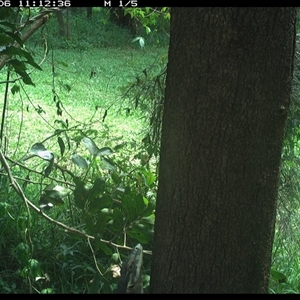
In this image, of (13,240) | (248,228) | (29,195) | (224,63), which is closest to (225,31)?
(224,63)

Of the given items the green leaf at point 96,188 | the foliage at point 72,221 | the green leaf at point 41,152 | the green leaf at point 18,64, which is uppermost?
the green leaf at point 18,64

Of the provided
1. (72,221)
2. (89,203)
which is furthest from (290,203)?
(89,203)

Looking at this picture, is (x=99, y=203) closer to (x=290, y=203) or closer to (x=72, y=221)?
(x=72, y=221)

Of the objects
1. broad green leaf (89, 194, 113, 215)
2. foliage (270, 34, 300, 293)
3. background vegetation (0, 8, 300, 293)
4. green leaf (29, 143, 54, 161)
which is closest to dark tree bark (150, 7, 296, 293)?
background vegetation (0, 8, 300, 293)

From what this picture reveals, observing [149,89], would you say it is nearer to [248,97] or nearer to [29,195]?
[29,195]

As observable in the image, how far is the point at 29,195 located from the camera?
3.63 m

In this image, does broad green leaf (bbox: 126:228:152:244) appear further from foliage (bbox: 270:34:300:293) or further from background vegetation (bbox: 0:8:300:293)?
foliage (bbox: 270:34:300:293)

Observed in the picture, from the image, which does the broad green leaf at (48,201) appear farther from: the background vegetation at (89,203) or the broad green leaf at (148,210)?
Result: the broad green leaf at (148,210)

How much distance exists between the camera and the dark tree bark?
1695 millimetres

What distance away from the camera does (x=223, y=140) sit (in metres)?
1.71

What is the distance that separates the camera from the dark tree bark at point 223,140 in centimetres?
170

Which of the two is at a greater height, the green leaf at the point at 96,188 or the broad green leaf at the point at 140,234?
the green leaf at the point at 96,188

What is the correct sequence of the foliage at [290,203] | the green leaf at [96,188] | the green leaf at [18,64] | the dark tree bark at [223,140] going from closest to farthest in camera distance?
the dark tree bark at [223,140]
the green leaf at [96,188]
the green leaf at [18,64]
the foliage at [290,203]

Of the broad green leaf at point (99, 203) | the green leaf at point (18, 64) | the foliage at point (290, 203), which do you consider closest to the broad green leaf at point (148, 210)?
the broad green leaf at point (99, 203)
